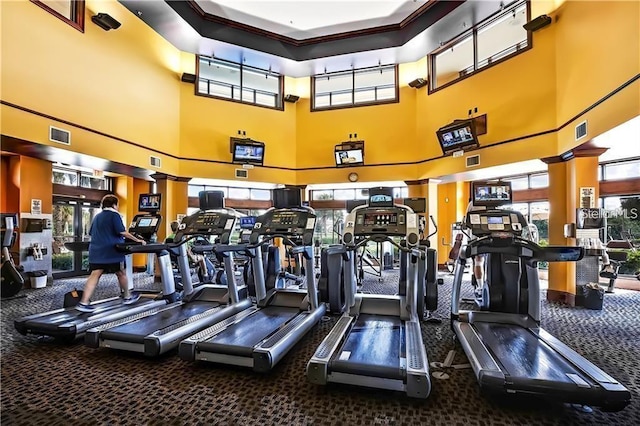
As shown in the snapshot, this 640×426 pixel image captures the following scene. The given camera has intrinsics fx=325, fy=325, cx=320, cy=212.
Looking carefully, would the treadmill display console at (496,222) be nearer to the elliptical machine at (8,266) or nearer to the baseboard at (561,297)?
the baseboard at (561,297)

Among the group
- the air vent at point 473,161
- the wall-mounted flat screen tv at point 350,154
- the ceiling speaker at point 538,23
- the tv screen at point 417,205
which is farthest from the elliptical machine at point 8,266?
the ceiling speaker at point 538,23

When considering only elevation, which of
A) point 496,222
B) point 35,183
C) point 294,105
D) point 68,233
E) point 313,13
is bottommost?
point 68,233

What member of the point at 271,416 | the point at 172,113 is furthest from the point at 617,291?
the point at 172,113

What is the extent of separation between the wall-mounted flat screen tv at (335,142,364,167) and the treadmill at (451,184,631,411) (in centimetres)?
422

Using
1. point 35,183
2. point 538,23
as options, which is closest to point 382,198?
point 538,23

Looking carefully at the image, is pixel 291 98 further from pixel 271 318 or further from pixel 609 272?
pixel 609 272

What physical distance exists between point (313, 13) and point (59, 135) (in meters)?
5.70

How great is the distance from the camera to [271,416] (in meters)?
2.27

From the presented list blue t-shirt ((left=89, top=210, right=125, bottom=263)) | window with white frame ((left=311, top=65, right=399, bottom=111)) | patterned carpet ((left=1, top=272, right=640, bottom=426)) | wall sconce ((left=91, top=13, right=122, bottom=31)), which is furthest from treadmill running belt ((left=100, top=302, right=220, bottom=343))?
window with white frame ((left=311, top=65, right=399, bottom=111))

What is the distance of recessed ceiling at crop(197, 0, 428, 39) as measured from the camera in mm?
7125

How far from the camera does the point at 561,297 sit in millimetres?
5625

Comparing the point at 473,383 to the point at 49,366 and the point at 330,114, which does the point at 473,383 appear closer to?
the point at 49,366

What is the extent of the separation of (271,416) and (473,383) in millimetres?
1696

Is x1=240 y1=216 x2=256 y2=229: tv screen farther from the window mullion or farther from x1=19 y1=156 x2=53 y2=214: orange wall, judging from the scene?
the window mullion
